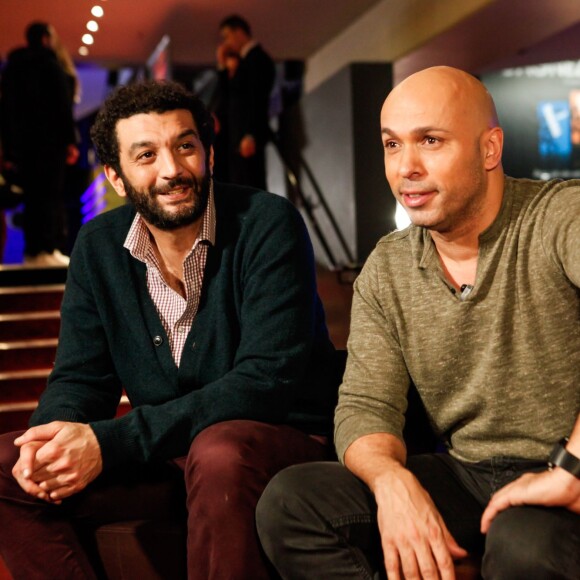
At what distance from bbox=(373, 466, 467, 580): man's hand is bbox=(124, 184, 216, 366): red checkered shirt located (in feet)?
2.46

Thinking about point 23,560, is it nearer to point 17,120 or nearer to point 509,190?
point 509,190

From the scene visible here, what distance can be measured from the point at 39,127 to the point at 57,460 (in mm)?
4347

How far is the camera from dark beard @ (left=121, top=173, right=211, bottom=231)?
2211mm

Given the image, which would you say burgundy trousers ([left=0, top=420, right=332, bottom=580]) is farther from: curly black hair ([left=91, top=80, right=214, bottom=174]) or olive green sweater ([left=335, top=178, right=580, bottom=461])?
curly black hair ([left=91, top=80, right=214, bottom=174])

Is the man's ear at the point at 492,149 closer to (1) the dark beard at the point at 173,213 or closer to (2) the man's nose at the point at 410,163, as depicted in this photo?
(2) the man's nose at the point at 410,163

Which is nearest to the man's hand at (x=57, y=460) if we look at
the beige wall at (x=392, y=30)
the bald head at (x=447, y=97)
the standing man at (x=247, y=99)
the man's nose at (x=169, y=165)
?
the man's nose at (x=169, y=165)

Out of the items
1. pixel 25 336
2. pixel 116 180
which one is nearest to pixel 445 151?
pixel 116 180

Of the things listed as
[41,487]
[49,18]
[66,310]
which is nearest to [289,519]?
[41,487]

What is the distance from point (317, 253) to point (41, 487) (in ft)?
22.3

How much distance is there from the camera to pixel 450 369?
1821 mm

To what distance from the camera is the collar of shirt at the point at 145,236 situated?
2.22 meters

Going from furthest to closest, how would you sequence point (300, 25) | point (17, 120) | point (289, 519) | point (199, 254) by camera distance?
point (300, 25) → point (17, 120) → point (199, 254) → point (289, 519)

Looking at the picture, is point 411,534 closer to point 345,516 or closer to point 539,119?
point 345,516

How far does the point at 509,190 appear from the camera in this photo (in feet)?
6.05
